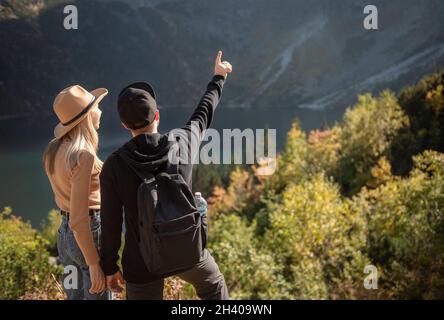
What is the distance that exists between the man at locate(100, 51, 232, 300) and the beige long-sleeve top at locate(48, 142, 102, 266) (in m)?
0.13

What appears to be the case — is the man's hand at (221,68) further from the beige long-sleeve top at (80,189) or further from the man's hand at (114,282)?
the man's hand at (114,282)

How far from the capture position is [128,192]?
230 cm

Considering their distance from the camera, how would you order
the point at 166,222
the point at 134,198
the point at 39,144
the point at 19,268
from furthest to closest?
the point at 39,144
the point at 19,268
the point at 134,198
the point at 166,222

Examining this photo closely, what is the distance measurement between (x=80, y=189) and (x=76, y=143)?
0.85ft

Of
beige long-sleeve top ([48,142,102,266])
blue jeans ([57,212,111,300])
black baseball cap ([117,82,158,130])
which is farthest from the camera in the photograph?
blue jeans ([57,212,111,300])

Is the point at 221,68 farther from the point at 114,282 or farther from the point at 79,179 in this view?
the point at 114,282

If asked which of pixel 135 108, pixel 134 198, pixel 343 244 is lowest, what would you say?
pixel 134 198

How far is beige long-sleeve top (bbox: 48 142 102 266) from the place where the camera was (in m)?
2.46

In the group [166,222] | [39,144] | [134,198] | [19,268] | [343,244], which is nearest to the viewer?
[166,222]

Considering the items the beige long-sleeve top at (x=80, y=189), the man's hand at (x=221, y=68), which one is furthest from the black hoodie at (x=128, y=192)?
the man's hand at (x=221, y=68)

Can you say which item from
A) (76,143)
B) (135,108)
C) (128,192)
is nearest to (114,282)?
(128,192)

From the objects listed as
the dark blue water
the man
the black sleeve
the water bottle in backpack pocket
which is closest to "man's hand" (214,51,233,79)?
the man

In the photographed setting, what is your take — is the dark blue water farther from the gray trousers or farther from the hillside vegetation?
the gray trousers
